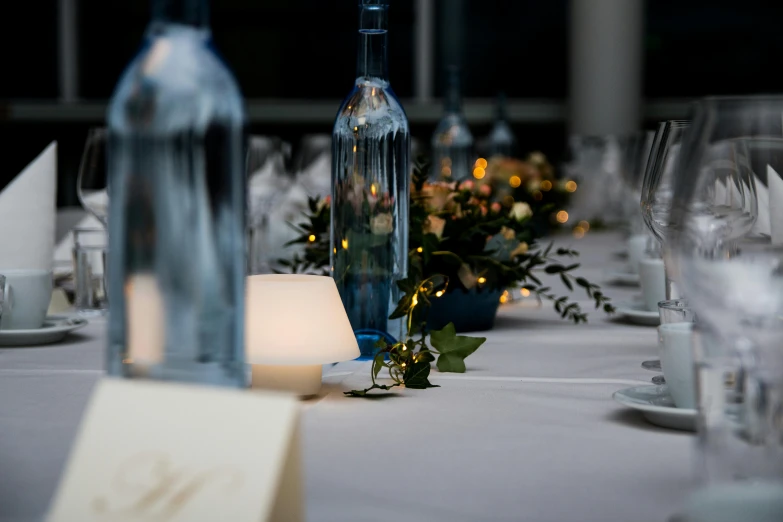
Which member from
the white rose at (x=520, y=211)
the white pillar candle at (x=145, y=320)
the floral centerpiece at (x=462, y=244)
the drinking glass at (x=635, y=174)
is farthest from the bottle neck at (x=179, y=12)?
the drinking glass at (x=635, y=174)

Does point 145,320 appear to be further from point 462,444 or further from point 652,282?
point 652,282

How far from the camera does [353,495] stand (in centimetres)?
64

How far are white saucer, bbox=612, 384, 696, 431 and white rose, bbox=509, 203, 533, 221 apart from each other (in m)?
0.52

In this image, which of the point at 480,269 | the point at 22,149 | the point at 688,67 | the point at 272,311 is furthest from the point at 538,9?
the point at 272,311

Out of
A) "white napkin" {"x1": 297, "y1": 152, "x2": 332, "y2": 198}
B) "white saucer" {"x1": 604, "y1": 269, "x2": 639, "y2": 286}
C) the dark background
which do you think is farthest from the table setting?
the dark background

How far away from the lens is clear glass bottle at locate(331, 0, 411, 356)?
42.5 inches

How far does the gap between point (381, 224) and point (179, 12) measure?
57cm

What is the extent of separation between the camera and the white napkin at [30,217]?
4.14 ft

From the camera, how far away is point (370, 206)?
1079mm

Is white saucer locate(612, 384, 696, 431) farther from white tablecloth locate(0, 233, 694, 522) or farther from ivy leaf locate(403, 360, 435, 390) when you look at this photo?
ivy leaf locate(403, 360, 435, 390)

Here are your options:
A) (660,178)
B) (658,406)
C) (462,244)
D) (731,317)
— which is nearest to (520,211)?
(462,244)

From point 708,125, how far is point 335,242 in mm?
538

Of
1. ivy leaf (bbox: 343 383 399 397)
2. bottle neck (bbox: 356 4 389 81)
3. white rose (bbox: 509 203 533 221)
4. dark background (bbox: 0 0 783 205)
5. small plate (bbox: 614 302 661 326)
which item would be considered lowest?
ivy leaf (bbox: 343 383 399 397)

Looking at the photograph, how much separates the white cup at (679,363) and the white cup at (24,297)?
29.1 inches
